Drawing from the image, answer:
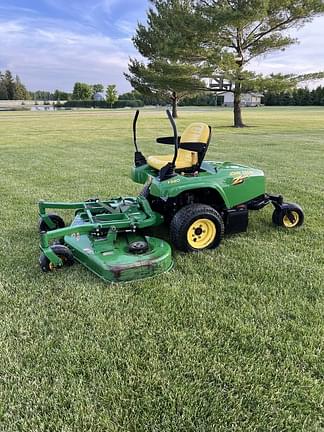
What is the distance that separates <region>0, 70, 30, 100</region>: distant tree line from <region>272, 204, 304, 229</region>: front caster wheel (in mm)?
106795

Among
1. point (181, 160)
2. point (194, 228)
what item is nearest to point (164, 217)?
point (194, 228)

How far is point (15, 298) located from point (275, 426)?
1.90m

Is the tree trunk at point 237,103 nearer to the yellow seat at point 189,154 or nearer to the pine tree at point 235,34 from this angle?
the pine tree at point 235,34

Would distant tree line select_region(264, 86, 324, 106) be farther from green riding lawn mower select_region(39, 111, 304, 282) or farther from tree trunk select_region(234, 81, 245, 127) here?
green riding lawn mower select_region(39, 111, 304, 282)

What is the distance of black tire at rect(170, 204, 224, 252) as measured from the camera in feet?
10.9

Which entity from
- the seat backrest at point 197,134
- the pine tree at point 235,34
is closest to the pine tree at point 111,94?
the pine tree at point 235,34

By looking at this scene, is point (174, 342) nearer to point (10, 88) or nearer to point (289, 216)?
A: point (289, 216)

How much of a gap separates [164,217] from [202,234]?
17.5 inches

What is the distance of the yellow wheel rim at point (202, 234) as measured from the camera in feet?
11.3

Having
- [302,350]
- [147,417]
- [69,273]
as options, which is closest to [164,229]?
[69,273]

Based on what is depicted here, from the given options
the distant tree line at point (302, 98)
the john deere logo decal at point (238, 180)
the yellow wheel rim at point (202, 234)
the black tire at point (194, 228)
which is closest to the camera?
the black tire at point (194, 228)

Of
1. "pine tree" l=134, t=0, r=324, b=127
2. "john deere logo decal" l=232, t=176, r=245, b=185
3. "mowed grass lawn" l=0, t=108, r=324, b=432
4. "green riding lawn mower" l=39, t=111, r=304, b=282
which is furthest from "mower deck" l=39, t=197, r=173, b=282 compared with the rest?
"pine tree" l=134, t=0, r=324, b=127

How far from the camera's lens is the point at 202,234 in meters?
3.53

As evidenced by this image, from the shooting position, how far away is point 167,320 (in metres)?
2.45
